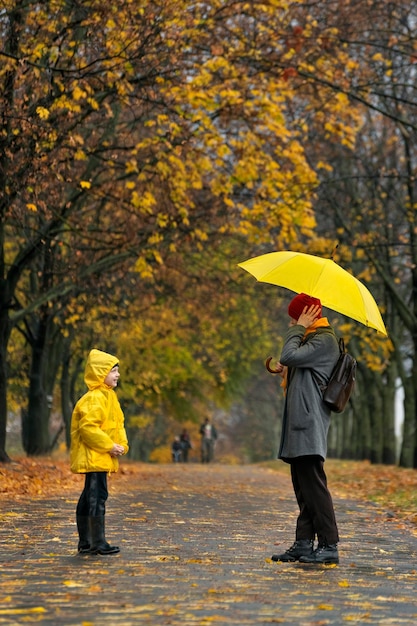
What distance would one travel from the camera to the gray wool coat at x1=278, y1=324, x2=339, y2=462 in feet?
26.8

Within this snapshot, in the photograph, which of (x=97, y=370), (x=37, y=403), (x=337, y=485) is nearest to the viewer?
(x=97, y=370)

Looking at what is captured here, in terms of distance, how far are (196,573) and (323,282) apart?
96.8 inches

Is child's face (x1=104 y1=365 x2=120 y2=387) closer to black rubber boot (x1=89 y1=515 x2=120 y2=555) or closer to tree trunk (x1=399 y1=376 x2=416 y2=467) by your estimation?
black rubber boot (x1=89 y1=515 x2=120 y2=555)

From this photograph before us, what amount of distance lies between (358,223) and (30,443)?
11.3 meters

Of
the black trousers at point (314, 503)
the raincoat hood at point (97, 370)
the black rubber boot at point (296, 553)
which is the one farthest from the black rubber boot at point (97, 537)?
the black trousers at point (314, 503)

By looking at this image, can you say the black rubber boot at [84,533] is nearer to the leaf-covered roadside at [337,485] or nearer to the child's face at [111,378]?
the child's face at [111,378]

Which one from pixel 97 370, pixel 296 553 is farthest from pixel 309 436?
pixel 97 370

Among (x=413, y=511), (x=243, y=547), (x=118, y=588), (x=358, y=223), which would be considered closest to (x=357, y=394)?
(x=358, y=223)

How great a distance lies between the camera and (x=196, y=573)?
7414 millimetres

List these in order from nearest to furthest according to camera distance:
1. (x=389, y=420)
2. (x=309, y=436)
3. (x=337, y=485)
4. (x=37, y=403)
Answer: (x=309, y=436)
(x=337, y=485)
(x=37, y=403)
(x=389, y=420)

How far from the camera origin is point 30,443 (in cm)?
2886

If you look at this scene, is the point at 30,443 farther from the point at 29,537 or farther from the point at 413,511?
the point at 29,537

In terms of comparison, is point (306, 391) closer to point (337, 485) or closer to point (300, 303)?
point (300, 303)

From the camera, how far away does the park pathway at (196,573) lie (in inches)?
231
